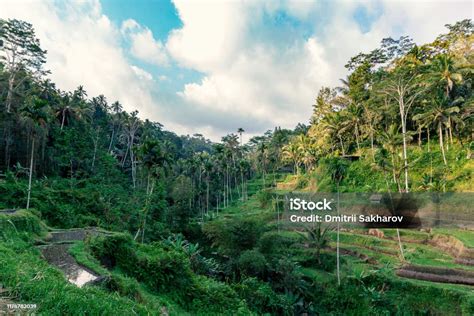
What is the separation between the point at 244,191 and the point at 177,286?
170ft

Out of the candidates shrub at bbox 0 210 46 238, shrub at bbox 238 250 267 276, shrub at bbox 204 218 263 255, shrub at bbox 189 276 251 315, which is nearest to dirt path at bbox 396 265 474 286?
shrub at bbox 238 250 267 276

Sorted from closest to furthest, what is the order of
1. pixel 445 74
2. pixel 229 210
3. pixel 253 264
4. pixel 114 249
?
pixel 114 249 < pixel 253 264 < pixel 445 74 < pixel 229 210

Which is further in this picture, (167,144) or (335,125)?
(167,144)

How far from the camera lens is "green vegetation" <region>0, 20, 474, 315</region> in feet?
41.8

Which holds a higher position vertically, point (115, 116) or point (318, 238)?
point (115, 116)

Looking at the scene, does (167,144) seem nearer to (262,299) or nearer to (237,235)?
(237,235)

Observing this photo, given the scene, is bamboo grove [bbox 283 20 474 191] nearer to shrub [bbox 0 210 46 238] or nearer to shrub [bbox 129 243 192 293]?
shrub [bbox 129 243 192 293]

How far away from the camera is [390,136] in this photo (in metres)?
28.0

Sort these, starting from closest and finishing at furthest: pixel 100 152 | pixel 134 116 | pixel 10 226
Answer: pixel 10 226, pixel 100 152, pixel 134 116

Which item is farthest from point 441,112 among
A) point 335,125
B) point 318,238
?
point 318,238

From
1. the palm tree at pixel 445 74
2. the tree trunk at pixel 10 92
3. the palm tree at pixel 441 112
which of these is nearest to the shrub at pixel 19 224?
the tree trunk at pixel 10 92

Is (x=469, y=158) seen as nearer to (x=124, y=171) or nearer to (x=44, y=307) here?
(x=44, y=307)

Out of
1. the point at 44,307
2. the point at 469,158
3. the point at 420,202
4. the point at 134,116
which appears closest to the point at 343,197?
the point at 420,202

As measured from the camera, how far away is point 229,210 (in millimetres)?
51312
